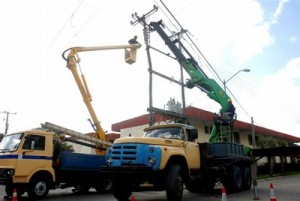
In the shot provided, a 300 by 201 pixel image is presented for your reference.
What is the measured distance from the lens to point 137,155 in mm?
9445

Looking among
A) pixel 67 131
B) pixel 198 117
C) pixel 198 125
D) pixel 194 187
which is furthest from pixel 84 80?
pixel 198 125

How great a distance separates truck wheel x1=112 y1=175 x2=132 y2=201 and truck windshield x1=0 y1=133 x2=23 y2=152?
154 inches

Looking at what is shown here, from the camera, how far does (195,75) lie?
741 inches

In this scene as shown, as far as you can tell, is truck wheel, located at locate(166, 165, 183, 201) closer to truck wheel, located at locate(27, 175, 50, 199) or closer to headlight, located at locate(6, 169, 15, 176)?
truck wheel, located at locate(27, 175, 50, 199)

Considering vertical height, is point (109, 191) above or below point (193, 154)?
below

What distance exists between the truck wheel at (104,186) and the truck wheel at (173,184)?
5.36 metres

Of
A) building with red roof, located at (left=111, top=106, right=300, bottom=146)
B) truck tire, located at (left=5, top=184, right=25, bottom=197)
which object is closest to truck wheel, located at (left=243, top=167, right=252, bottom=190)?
building with red roof, located at (left=111, top=106, right=300, bottom=146)

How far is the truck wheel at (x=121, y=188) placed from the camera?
10.4m

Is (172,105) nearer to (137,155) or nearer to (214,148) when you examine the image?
(214,148)

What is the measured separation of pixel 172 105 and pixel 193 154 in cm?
1098

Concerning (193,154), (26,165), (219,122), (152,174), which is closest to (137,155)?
(152,174)

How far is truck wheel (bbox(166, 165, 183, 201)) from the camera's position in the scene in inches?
362

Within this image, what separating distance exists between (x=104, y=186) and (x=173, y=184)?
565 cm

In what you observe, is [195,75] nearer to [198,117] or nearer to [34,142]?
[198,117]
